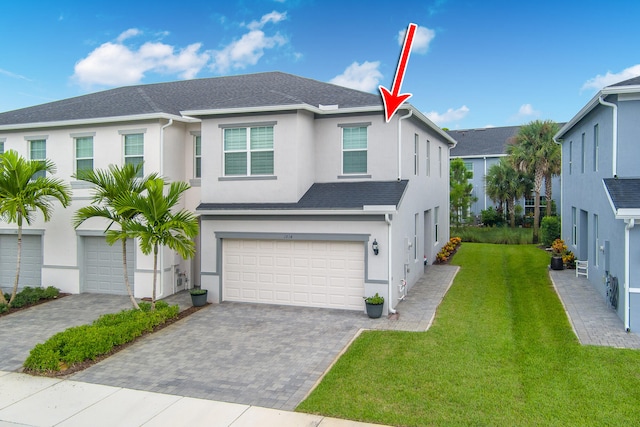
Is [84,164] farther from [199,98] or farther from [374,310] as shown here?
[374,310]

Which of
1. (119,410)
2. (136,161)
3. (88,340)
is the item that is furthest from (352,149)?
(119,410)

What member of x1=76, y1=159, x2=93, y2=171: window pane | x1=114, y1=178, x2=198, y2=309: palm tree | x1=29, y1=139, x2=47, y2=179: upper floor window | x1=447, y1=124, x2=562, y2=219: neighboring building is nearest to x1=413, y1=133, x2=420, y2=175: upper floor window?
x1=114, y1=178, x2=198, y2=309: palm tree

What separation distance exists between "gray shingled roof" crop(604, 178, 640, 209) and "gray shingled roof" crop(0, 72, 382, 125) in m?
6.65

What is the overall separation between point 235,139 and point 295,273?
4594 millimetres

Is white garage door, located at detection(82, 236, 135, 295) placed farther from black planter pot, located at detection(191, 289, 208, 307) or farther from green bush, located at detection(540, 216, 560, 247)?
green bush, located at detection(540, 216, 560, 247)

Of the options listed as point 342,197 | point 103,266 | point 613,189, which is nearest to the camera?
point 613,189

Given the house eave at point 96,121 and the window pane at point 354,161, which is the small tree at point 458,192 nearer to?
the window pane at point 354,161

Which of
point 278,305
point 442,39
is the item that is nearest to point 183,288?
point 278,305

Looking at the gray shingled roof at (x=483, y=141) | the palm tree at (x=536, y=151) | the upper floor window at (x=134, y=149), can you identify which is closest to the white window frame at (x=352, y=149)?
the upper floor window at (x=134, y=149)

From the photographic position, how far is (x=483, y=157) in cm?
3712

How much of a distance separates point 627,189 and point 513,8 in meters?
8.20

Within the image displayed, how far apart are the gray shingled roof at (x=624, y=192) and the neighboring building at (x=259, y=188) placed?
5.26 m

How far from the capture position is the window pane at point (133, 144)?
1592 cm

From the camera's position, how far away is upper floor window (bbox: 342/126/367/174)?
584 inches
